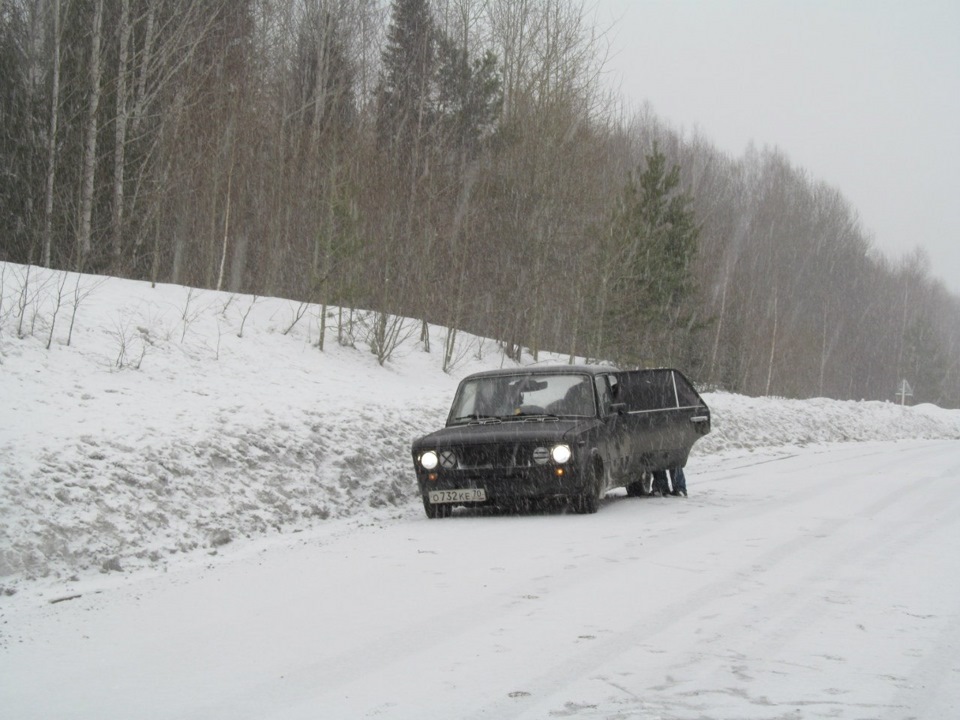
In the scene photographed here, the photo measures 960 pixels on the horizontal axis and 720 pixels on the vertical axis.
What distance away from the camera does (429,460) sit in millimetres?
10852

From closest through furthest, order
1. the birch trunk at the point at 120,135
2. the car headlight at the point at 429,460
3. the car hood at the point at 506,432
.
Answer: the car hood at the point at 506,432 < the car headlight at the point at 429,460 < the birch trunk at the point at 120,135

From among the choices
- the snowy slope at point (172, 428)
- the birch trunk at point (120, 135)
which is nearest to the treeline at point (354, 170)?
the birch trunk at point (120, 135)

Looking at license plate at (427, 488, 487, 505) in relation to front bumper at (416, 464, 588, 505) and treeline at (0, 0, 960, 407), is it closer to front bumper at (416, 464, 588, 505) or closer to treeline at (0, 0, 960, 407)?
front bumper at (416, 464, 588, 505)

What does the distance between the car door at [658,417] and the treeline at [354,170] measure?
9853mm

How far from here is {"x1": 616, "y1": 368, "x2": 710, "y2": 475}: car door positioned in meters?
12.5

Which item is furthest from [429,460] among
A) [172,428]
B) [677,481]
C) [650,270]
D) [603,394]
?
[650,270]

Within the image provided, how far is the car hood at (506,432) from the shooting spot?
10.5 m

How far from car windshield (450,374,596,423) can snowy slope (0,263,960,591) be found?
146cm

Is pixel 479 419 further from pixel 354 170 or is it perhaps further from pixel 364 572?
pixel 354 170

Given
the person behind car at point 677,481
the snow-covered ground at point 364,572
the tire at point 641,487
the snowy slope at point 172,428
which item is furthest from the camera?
the tire at point 641,487

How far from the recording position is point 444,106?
40.8m

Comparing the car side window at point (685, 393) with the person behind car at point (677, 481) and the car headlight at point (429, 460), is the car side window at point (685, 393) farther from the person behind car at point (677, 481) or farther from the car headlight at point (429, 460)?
the car headlight at point (429, 460)

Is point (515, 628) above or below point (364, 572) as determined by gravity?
above

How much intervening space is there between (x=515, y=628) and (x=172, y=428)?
6.31m
